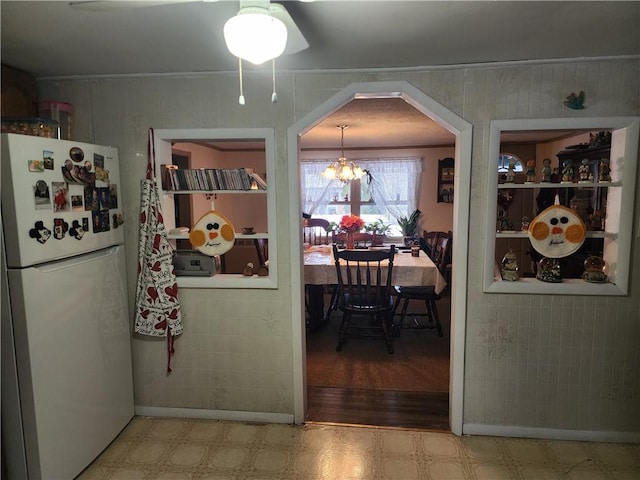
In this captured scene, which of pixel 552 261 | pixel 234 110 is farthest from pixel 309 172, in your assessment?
pixel 552 261

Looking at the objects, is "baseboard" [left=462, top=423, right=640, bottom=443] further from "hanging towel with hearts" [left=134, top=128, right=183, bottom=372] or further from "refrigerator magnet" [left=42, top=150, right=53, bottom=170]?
"refrigerator magnet" [left=42, top=150, right=53, bottom=170]

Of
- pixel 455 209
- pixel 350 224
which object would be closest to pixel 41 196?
pixel 455 209

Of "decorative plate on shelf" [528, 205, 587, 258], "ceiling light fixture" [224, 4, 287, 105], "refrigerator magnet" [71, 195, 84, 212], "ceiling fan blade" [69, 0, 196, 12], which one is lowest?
"decorative plate on shelf" [528, 205, 587, 258]

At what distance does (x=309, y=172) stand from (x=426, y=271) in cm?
315

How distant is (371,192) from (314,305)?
8.29ft

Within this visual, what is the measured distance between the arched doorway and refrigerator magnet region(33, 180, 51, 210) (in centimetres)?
118

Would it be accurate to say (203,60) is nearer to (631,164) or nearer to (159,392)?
(159,392)

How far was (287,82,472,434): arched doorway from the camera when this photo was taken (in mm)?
2260

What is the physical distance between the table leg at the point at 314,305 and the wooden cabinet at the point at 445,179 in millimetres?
2729

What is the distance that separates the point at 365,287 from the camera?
3637mm

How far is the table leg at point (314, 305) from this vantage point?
4152 mm

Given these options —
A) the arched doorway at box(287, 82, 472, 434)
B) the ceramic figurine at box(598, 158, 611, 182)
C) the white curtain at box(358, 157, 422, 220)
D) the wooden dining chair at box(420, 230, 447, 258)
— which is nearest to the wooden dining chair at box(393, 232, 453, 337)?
the wooden dining chair at box(420, 230, 447, 258)

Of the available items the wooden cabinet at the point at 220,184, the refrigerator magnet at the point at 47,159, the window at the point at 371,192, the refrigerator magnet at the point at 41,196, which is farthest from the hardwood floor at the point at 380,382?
the window at the point at 371,192

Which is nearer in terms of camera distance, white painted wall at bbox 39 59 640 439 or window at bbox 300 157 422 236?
white painted wall at bbox 39 59 640 439
